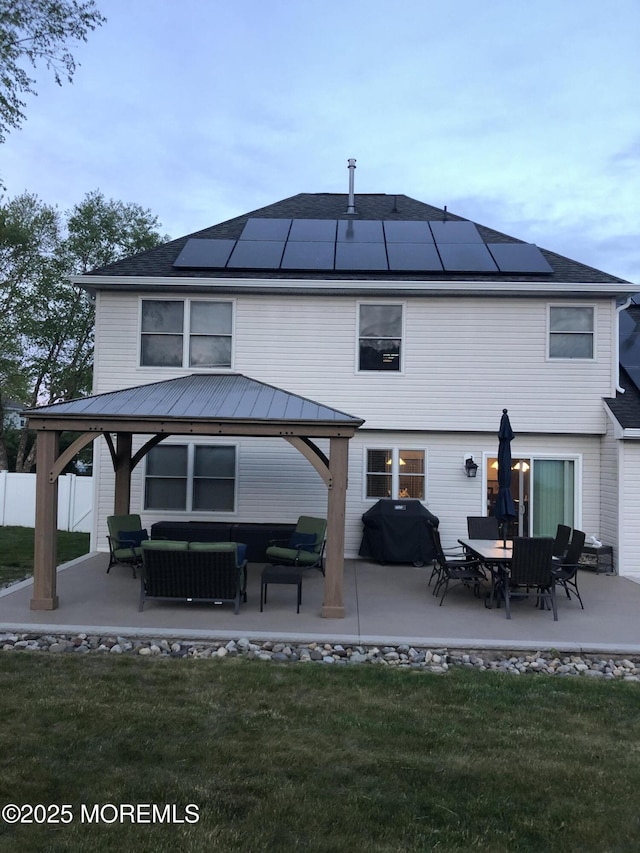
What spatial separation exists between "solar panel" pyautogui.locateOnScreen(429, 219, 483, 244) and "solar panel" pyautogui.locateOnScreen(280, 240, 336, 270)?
2420 mm

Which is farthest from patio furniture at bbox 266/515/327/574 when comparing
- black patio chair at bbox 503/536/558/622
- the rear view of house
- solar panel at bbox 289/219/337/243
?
solar panel at bbox 289/219/337/243

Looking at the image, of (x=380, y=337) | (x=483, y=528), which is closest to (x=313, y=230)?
(x=380, y=337)

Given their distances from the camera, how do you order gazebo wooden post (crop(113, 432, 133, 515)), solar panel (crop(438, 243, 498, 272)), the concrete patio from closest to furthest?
the concrete patio < gazebo wooden post (crop(113, 432, 133, 515)) < solar panel (crop(438, 243, 498, 272))

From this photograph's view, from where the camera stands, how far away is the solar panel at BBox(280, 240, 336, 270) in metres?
12.0

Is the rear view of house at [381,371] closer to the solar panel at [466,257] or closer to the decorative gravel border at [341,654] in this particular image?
the solar panel at [466,257]

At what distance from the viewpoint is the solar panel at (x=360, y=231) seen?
13125 millimetres

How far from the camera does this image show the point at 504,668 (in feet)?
19.8

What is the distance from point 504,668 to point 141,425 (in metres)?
5.08

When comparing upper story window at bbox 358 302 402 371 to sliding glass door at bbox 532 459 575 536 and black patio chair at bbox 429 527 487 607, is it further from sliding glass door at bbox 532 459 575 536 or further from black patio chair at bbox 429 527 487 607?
black patio chair at bbox 429 527 487 607

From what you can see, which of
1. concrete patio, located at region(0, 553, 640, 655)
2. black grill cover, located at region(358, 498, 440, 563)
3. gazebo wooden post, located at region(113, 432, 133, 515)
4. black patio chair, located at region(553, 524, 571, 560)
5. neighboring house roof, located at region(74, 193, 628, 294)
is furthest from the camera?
neighboring house roof, located at region(74, 193, 628, 294)

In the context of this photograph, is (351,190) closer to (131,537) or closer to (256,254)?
(256,254)

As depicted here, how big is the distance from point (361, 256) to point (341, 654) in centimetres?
838

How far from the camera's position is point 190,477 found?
11984 mm

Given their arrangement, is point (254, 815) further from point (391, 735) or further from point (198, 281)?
point (198, 281)
